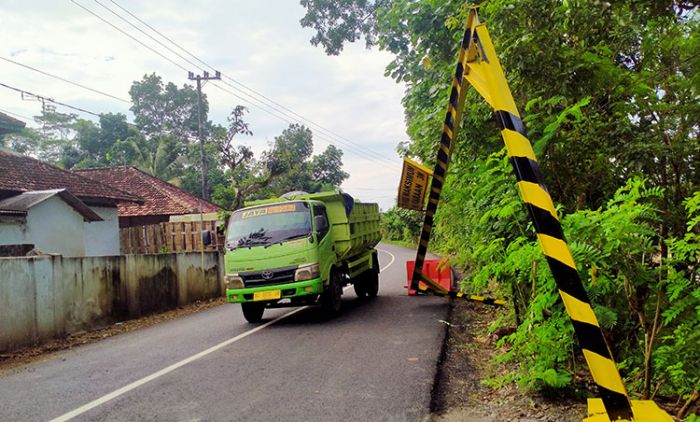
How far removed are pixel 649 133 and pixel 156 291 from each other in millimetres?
10094

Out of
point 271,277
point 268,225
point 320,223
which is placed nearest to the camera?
point 271,277

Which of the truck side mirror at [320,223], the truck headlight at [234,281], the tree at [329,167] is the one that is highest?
the tree at [329,167]

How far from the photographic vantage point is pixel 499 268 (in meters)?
4.52

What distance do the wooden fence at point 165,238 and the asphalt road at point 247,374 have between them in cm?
953

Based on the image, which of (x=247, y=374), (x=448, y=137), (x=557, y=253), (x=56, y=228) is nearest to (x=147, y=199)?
(x=56, y=228)

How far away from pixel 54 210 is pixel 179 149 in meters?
21.4

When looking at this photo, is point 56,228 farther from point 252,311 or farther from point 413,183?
point 413,183

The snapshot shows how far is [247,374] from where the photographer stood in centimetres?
538

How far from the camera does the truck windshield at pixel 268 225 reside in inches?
332

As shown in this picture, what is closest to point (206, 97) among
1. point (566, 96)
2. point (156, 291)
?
point (156, 291)

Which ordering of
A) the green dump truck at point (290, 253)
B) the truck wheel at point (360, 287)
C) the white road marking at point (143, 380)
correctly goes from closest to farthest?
the white road marking at point (143, 380) < the green dump truck at point (290, 253) < the truck wheel at point (360, 287)

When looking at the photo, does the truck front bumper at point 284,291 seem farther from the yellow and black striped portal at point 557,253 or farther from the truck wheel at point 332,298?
the yellow and black striped portal at point 557,253

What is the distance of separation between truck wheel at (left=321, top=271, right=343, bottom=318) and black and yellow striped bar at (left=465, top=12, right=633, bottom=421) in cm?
613

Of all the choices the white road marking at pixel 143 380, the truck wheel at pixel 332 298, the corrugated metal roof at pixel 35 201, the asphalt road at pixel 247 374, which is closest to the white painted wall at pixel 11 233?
the corrugated metal roof at pixel 35 201
